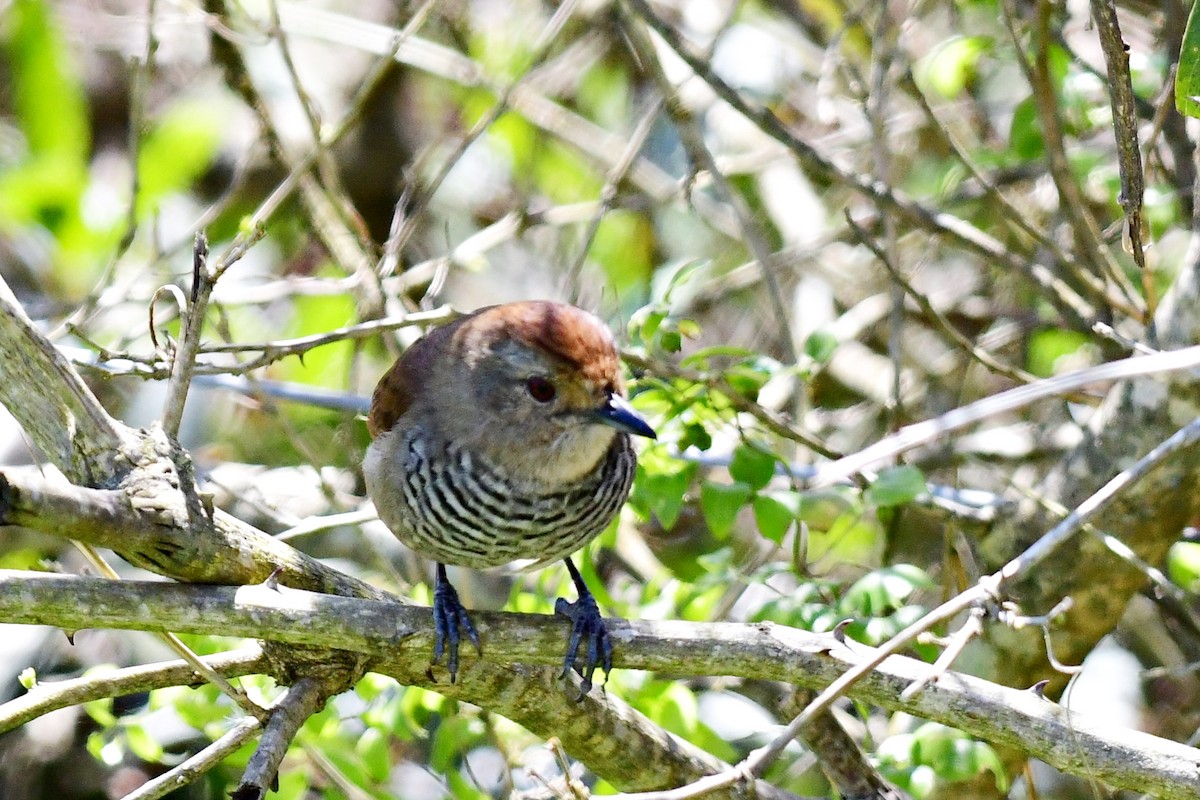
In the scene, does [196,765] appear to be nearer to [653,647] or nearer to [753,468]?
[653,647]

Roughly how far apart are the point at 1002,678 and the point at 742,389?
3.77 feet

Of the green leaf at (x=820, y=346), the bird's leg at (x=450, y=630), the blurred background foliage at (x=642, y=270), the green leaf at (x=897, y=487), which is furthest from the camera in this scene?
the blurred background foliage at (x=642, y=270)

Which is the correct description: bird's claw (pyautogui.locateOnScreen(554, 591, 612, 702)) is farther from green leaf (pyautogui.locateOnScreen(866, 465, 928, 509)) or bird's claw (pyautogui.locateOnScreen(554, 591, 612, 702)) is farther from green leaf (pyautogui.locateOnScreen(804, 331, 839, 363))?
green leaf (pyautogui.locateOnScreen(804, 331, 839, 363))

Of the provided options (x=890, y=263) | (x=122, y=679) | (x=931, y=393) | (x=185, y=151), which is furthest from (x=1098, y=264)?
(x=185, y=151)

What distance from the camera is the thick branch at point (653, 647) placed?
2.22m

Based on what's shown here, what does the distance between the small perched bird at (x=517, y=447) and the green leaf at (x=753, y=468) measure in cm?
28

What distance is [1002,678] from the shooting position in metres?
3.67

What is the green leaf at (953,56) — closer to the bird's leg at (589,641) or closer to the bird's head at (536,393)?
the bird's head at (536,393)

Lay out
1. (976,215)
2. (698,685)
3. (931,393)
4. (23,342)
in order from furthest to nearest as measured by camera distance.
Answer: (976,215), (931,393), (698,685), (23,342)

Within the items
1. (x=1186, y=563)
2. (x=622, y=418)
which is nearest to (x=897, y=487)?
(x=622, y=418)

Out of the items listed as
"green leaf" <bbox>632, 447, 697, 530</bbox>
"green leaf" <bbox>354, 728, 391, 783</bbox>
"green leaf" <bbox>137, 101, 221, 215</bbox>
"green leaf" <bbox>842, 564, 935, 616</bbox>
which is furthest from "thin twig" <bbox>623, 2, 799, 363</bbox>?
"green leaf" <bbox>137, 101, 221, 215</bbox>

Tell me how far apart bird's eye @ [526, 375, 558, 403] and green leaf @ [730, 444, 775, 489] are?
1.52ft

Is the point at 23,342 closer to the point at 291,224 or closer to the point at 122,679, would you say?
the point at 122,679

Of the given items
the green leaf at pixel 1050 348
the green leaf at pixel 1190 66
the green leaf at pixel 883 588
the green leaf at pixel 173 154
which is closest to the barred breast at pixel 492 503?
the green leaf at pixel 883 588
